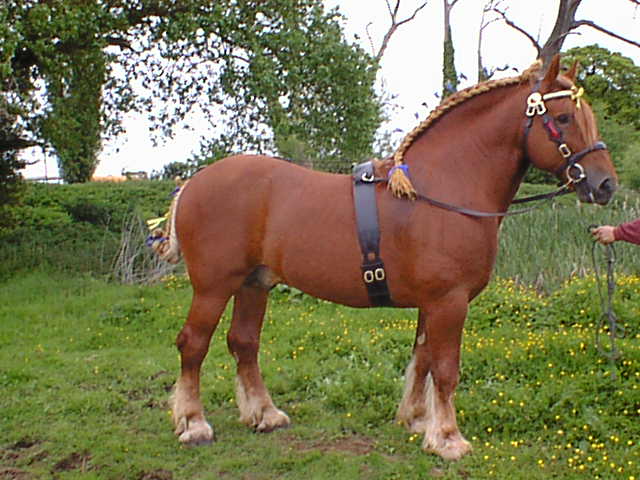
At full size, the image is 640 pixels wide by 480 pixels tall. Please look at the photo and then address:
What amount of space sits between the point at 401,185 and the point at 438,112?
51cm

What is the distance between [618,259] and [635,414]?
11.7 ft

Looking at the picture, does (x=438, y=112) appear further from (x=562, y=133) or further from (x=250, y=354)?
(x=250, y=354)

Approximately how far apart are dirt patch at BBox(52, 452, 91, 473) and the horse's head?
3156mm

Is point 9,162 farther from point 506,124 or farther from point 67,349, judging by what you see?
point 506,124

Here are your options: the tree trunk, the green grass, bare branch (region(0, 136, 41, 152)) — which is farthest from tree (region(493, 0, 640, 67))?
A: bare branch (region(0, 136, 41, 152))

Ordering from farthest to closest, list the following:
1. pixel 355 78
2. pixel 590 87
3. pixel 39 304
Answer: pixel 590 87 < pixel 355 78 < pixel 39 304

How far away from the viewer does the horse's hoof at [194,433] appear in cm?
400

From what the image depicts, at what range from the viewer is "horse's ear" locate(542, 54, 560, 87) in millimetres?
3223

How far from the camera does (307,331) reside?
625cm

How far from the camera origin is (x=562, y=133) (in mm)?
3268

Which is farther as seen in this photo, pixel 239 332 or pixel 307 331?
pixel 307 331

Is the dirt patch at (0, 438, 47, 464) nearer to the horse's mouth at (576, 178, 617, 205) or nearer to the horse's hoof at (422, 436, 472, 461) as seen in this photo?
the horse's hoof at (422, 436, 472, 461)

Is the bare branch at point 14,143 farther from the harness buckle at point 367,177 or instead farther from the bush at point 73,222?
the harness buckle at point 367,177

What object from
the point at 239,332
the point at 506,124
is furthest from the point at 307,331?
the point at 506,124
